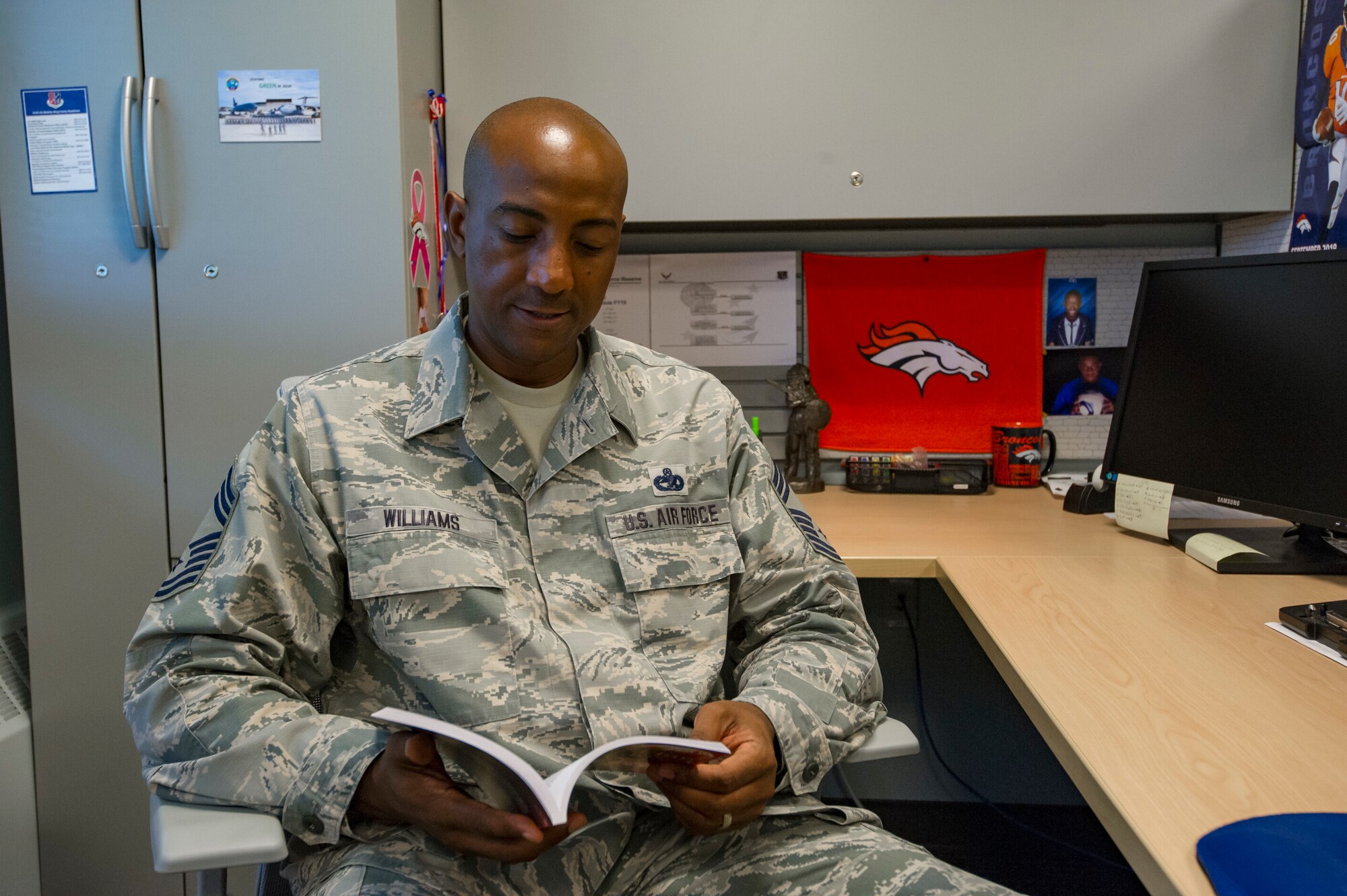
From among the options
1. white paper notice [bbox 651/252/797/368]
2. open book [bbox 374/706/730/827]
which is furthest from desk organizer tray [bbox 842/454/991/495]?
open book [bbox 374/706/730/827]

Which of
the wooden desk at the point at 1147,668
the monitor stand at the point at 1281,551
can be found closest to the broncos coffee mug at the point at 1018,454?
the wooden desk at the point at 1147,668

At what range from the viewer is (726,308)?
2.06 m

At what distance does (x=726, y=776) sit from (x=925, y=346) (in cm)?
144

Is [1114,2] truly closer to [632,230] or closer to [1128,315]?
[1128,315]

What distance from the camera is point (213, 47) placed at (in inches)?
59.6

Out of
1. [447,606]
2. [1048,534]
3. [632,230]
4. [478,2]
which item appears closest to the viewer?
[447,606]

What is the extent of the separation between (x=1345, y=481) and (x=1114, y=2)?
1003mm

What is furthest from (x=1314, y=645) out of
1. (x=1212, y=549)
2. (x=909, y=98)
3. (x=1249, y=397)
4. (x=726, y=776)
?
(x=909, y=98)

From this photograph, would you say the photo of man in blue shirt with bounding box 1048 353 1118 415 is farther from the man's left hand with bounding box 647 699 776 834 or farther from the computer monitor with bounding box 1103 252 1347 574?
the man's left hand with bounding box 647 699 776 834

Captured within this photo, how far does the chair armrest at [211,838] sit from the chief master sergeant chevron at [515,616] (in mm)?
28

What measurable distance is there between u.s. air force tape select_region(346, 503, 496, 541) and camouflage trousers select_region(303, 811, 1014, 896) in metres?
0.34

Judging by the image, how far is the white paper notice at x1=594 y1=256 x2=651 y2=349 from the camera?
2053 mm

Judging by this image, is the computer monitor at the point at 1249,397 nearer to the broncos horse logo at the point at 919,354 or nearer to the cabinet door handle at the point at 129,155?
the broncos horse logo at the point at 919,354

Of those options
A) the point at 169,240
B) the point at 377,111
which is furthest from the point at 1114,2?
the point at 169,240
